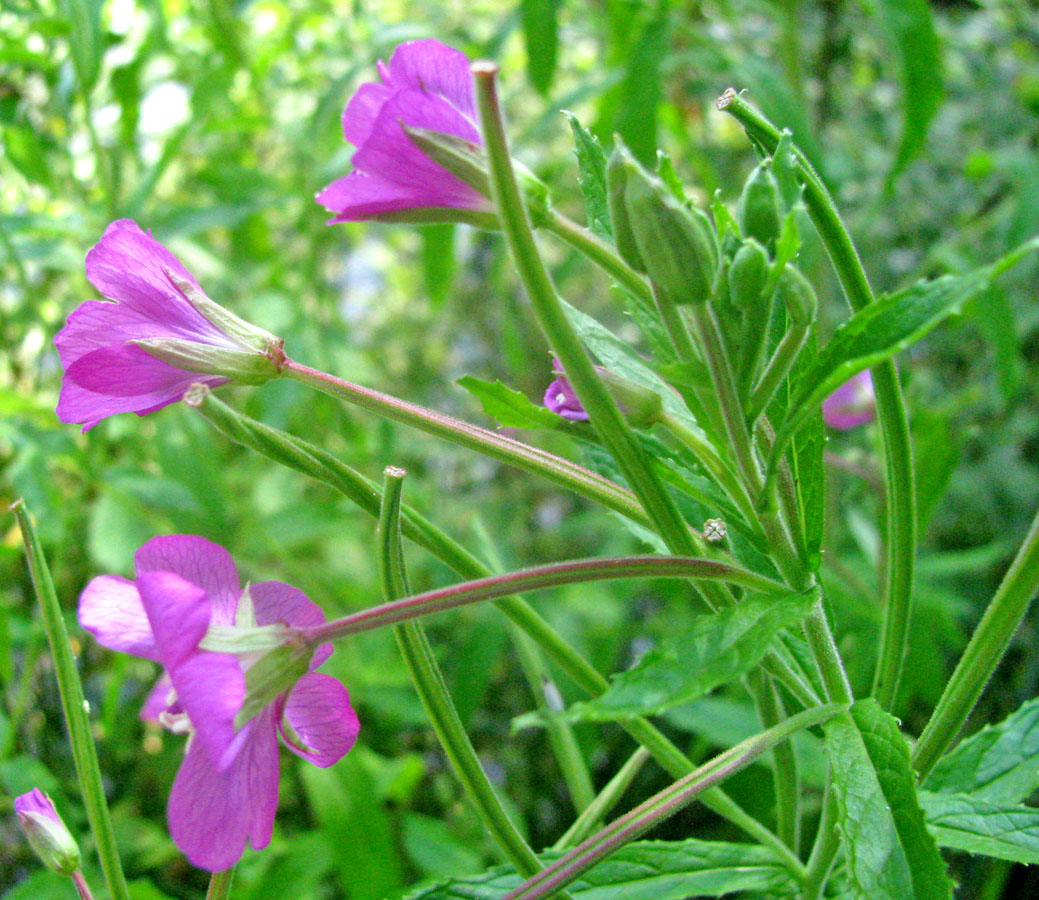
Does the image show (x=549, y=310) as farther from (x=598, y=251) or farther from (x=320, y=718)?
(x=320, y=718)

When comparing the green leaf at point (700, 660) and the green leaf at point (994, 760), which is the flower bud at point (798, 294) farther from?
the green leaf at point (994, 760)

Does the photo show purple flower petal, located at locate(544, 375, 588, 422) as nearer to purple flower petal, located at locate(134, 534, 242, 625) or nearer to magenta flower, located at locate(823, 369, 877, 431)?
purple flower petal, located at locate(134, 534, 242, 625)

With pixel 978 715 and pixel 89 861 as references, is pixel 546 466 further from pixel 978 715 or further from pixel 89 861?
pixel 978 715

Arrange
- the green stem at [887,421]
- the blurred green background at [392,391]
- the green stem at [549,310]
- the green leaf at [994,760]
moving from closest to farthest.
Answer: the green stem at [549,310]
the green stem at [887,421]
the green leaf at [994,760]
the blurred green background at [392,391]

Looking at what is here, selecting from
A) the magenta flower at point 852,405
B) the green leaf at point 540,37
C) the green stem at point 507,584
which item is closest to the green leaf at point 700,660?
the green stem at point 507,584

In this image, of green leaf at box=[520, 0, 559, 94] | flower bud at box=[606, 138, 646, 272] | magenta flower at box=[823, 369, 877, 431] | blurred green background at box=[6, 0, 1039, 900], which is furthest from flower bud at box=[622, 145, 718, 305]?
green leaf at box=[520, 0, 559, 94]

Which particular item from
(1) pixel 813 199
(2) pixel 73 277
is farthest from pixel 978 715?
(2) pixel 73 277
